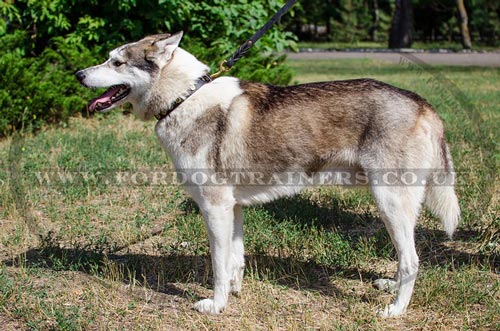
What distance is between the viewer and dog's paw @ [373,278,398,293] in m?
4.32

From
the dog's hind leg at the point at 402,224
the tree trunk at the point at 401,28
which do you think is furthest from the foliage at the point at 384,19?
the dog's hind leg at the point at 402,224

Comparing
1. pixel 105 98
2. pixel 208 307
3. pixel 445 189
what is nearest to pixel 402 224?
pixel 445 189

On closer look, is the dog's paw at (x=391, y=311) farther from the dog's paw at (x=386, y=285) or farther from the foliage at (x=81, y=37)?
the foliage at (x=81, y=37)

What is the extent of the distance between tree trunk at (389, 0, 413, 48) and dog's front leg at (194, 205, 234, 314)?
1256 inches

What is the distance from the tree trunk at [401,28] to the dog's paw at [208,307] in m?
32.0

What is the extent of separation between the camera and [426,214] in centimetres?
574

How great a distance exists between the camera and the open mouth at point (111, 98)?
417 cm

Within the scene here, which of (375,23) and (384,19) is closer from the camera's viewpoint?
(375,23)

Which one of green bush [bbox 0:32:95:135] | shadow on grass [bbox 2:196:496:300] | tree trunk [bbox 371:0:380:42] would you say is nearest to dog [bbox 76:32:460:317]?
shadow on grass [bbox 2:196:496:300]

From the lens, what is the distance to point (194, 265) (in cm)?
482

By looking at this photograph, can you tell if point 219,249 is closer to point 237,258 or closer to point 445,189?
point 237,258

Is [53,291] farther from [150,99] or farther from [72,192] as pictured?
[72,192]

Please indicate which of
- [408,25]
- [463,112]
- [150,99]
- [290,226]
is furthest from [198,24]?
[408,25]

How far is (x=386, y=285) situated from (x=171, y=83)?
2116 mm
